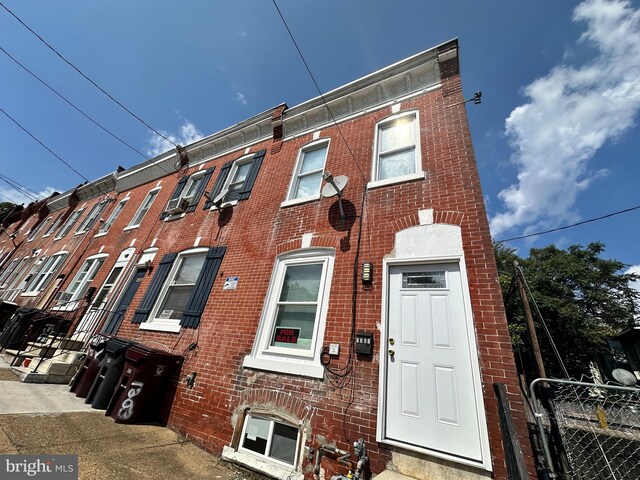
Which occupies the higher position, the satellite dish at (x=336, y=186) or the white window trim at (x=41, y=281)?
the satellite dish at (x=336, y=186)

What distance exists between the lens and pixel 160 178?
11727mm

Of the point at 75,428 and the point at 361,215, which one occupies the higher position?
the point at 361,215

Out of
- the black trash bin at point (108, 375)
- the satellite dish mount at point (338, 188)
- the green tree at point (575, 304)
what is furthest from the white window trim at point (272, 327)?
the green tree at point (575, 304)

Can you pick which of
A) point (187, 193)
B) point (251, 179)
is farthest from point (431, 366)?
point (187, 193)

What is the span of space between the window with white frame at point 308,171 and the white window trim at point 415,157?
1372mm

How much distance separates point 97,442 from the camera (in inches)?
141

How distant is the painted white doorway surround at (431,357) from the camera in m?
3.05

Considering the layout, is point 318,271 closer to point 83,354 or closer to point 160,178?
point 83,354

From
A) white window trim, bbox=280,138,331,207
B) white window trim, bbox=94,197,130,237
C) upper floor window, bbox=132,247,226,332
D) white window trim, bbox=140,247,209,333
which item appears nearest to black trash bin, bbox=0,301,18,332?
white window trim, bbox=94,197,130,237

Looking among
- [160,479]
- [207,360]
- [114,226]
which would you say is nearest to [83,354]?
[207,360]

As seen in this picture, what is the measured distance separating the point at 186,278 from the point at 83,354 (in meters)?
3.15

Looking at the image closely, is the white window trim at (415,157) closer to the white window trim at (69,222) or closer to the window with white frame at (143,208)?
the window with white frame at (143,208)

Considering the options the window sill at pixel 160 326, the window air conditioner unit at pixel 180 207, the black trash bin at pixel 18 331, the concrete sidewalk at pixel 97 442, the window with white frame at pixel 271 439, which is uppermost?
the window air conditioner unit at pixel 180 207

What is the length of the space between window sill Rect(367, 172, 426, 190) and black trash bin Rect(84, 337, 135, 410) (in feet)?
19.1
